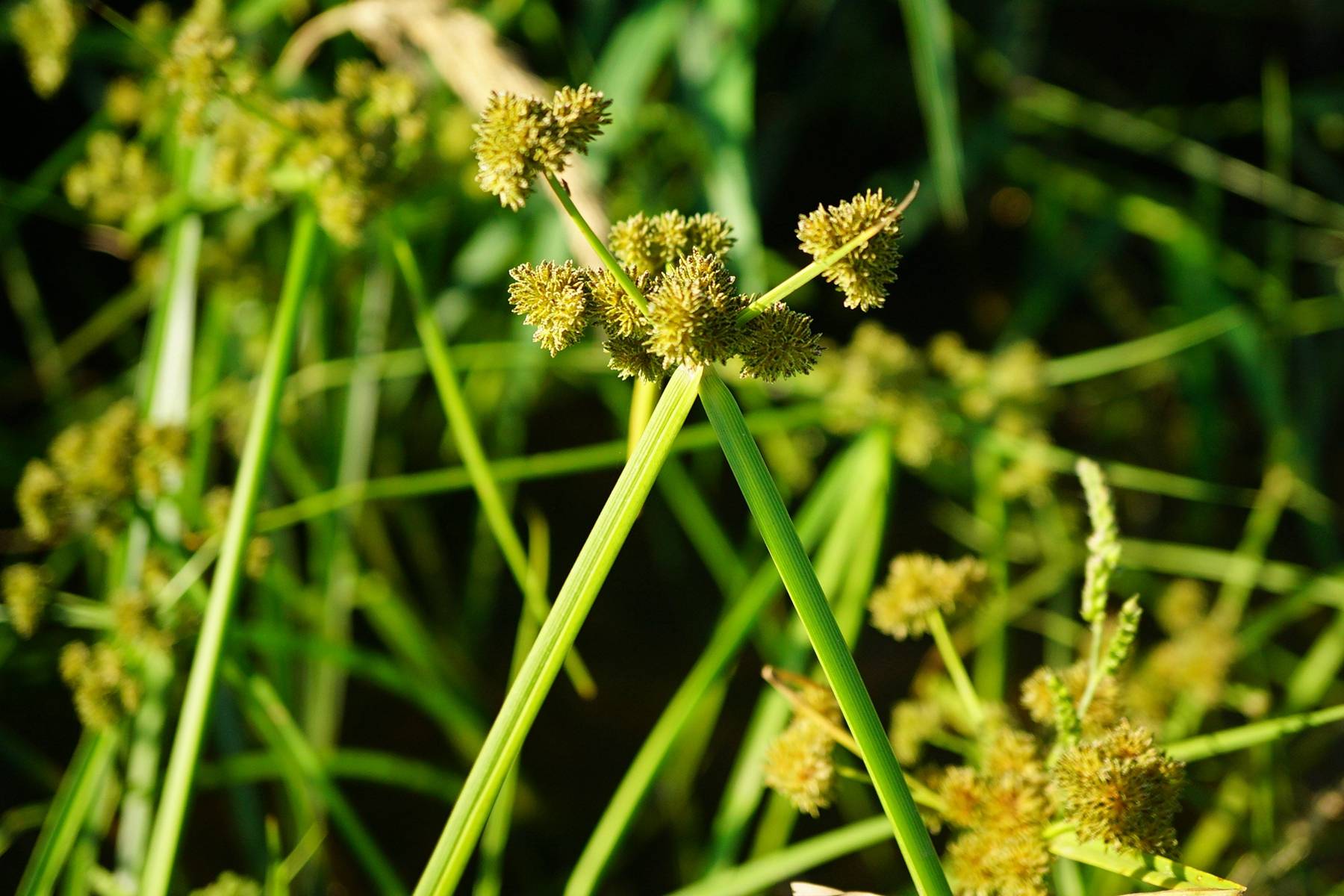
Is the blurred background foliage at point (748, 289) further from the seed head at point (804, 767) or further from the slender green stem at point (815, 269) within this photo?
the slender green stem at point (815, 269)

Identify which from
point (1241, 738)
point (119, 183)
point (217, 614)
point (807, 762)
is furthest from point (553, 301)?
point (119, 183)

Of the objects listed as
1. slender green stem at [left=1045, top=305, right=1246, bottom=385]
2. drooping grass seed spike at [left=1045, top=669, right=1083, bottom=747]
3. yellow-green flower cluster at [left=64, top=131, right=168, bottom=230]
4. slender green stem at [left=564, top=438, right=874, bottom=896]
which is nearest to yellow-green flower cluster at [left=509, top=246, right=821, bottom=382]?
drooping grass seed spike at [left=1045, top=669, right=1083, bottom=747]

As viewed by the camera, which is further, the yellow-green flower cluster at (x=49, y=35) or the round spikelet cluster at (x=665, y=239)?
the yellow-green flower cluster at (x=49, y=35)

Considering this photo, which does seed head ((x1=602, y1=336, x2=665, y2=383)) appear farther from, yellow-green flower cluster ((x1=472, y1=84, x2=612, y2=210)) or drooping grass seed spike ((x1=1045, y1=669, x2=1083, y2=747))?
drooping grass seed spike ((x1=1045, y1=669, x2=1083, y2=747))

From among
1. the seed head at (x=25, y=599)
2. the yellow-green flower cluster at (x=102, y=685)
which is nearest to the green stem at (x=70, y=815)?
the yellow-green flower cluster at (x=102, y=685)

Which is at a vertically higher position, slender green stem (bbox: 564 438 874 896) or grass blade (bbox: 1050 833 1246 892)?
slender green stem (bbox: 564 438 874 896)

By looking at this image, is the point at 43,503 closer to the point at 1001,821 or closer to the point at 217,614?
the point at 217,614

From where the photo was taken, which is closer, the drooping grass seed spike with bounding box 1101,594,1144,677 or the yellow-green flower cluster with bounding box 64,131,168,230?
the drooping grass seed spike with bounding box 1101,594,1144,677
